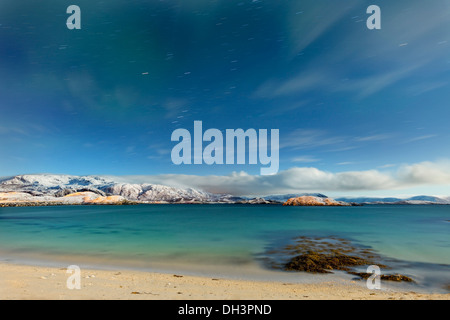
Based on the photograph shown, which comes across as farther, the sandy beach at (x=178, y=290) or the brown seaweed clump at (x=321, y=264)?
the brown seaweed clump at (x=321, y=264)

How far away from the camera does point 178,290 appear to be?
9266 millimetres

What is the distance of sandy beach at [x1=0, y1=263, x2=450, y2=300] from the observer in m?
8.02

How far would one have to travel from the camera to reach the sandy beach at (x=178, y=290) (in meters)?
8.02

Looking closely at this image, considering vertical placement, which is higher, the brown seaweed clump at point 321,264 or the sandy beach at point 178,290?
the sandy beach at point 178,290

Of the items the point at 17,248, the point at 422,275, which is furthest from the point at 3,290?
the point at 422,275

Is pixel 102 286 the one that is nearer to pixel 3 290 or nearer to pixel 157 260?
pixel 3 290

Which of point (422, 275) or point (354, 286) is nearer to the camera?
point (354, 286)

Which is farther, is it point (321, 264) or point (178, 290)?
point (321, 264)

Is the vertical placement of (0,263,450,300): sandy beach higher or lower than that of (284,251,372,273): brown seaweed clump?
higher

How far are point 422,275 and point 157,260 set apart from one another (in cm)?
1786

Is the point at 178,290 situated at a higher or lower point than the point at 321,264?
higher

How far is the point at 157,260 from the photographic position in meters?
16.8

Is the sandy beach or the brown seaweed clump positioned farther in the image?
the brown seaweed clump
